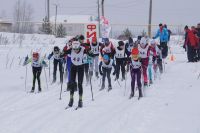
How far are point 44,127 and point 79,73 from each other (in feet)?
8.94

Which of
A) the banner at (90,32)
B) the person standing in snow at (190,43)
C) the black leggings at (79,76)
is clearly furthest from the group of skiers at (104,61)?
the person standing in snow at (190,43)

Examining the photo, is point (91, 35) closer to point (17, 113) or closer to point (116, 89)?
point (116, 89)

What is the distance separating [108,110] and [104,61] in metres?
4.39

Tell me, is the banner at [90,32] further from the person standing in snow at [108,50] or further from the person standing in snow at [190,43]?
the person standing in snow at [190,43]

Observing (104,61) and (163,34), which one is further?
(163,34)

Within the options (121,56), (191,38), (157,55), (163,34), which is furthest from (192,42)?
(121,56)

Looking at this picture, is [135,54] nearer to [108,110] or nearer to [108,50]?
[108,50]

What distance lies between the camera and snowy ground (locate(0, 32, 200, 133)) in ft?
35.6

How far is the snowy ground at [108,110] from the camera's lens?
10.8 meters

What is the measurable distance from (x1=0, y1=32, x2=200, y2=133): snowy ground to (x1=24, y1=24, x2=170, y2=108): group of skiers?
525mm

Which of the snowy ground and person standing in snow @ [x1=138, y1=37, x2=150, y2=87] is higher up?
person standing in snow @ [x1=138, y1=37, x2=150, y2=87]

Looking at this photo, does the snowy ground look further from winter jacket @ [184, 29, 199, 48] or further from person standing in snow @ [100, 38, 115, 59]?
winter jacket @ [184, 29, 199, 48]

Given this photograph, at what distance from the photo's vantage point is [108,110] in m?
13.0

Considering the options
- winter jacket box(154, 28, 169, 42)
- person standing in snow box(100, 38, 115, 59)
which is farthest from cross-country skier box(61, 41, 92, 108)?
winter jacket box(154, 28, 169, 42)
